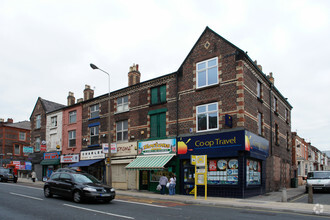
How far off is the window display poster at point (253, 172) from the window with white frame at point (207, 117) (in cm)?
323

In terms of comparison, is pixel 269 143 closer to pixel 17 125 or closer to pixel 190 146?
pixel 190 146

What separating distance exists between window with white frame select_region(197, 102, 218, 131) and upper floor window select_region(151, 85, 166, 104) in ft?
12.4

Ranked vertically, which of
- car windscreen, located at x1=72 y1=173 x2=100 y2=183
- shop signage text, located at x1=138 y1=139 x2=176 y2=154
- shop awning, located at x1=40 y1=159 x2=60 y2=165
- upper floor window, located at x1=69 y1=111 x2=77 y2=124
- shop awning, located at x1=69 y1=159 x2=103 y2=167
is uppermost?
upper floor window, located at x1=69 y1=111 x2=77 y2=124

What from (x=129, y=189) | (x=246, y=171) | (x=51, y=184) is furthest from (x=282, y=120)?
(x=51, y=184)

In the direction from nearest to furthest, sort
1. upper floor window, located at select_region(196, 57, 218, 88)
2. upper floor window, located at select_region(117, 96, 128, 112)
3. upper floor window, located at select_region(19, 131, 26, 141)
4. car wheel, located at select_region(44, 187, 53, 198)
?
car wheel, located at select_region(44, 187, 53, 198), upper floor window, located at select_region(196, 57, 218, 88), upper floor window, located at select_region(117, 96, 128, 112), upper floor window, located at select_region(19, 131, 26, 141)

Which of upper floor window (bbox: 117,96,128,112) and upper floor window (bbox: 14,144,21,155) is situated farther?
upper floor window (bbox: 14,144,21,155)

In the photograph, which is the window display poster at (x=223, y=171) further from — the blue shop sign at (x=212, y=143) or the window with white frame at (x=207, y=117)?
the window with white frame at (x=207, y=117)

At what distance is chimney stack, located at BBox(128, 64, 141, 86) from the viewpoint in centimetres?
2620

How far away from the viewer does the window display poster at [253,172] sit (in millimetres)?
18244

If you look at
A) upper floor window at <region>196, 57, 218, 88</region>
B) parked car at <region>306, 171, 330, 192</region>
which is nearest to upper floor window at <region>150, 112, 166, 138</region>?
upper floor window at <region>196, 57, 218, 88</region>

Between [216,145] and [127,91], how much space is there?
10518 millimetres

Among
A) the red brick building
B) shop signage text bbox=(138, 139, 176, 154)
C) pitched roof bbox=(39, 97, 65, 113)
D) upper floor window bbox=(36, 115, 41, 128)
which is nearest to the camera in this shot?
shop signage text bbox=(138, 139, 176, 154)

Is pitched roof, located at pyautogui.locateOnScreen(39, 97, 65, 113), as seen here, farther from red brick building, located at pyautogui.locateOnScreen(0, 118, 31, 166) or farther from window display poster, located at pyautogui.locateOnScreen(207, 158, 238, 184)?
window display poster, located at pyautogui.locateOnScreen(207, 158, 238, 184)

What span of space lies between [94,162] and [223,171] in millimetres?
12904
